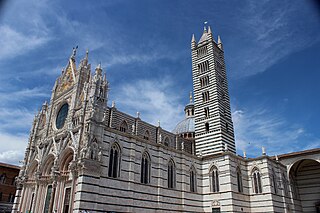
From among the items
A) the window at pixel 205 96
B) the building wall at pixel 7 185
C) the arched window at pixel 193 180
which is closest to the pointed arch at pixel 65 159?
the arched window at pixel 193 180

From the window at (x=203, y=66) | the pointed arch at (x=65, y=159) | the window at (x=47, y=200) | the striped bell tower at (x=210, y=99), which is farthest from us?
the window at (x=203, y=66)

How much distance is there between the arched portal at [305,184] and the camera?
115 feet

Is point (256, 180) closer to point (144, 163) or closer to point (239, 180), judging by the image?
point (239, 180)

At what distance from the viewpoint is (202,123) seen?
1411 inches

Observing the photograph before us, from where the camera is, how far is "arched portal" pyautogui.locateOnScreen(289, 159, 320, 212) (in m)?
34.9

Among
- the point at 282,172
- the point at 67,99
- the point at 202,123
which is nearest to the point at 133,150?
the point at 67,99

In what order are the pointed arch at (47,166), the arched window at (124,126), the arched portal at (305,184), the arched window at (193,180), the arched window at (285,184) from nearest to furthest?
the pointed arch at (47,166) < the arched window at (193,180) < the arched window at (124,126) < the arched window at (285,184) < the arched portal at (305,184)

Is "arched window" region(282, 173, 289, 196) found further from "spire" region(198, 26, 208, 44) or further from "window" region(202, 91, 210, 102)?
"spire" region(198, 26, 208, 44)

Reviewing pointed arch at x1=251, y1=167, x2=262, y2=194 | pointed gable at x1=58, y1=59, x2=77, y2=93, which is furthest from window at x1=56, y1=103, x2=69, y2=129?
pointed arch at x1=251, y1=167, x2=262, y2=194

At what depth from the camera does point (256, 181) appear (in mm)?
30469

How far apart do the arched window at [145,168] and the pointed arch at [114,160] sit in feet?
9.88

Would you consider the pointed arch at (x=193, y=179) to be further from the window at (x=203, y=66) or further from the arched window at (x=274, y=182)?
the window at (x=203, y=66)

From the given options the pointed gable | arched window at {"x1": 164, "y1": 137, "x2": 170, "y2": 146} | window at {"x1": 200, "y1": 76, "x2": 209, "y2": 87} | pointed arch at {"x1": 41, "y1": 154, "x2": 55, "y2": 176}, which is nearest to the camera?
pointed arch at {"x1": 41, "y1": 154, "x2": 55, "y2": 176}

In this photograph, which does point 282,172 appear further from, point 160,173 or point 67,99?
point 67,99
